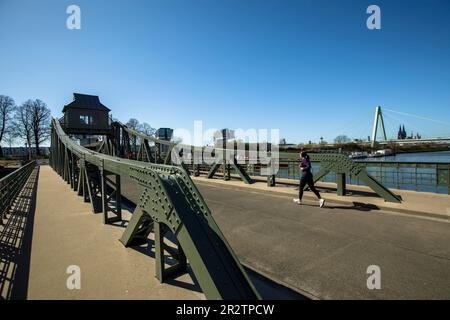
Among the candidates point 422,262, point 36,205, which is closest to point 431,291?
point 422,262

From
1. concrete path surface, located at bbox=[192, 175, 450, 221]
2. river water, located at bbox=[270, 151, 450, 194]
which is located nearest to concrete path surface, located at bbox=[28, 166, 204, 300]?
concrete path surface, located at bbox=[192, 175, 450, 221]

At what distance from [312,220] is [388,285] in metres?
3.05

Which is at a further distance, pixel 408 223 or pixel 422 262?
pixel 408 223

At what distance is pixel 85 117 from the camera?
1441 inches

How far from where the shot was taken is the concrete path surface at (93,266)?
127 inches

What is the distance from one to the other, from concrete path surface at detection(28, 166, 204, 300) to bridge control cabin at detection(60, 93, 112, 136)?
33979 mm

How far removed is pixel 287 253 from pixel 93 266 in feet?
11.0

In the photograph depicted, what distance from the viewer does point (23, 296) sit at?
319cm

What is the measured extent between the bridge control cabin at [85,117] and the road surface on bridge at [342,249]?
117ft

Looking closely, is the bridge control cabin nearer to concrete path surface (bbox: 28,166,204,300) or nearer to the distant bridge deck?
the distant bridge deck

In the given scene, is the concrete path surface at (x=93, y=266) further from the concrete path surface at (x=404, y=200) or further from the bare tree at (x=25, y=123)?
the bare tree at (x=25, y=123)

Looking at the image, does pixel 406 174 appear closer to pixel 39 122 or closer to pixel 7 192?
pixel 7 192
